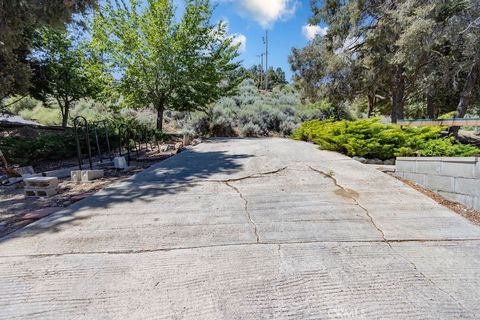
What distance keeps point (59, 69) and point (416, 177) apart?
43.2ft

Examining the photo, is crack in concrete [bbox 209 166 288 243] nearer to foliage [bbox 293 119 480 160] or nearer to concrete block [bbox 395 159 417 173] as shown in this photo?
foliage [bbox 293 119 480 160]

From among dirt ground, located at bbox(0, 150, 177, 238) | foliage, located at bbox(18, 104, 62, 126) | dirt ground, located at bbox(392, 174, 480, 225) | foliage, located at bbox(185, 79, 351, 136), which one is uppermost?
foliage, located at bbox(18, 104, 62, 126)

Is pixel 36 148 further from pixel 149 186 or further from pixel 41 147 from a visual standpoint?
pixel 149 186

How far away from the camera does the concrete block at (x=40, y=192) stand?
3814 millimetres

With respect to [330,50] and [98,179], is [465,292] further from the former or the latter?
[330,50]

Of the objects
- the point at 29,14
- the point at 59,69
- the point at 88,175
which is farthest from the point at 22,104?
the point at 88,175

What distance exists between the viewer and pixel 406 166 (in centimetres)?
425

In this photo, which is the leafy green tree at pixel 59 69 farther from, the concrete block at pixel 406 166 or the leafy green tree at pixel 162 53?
the concrete block at pixel 406 166

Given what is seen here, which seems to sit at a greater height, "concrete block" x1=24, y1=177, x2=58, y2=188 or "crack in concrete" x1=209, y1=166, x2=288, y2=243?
"concrete block" x1=24, y1=177, x2=58, y2=188

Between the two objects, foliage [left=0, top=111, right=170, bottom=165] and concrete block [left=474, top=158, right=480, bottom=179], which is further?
foliage [left=0, top=111, right=170, bottom=165]

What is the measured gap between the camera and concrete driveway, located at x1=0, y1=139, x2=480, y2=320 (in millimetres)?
1536

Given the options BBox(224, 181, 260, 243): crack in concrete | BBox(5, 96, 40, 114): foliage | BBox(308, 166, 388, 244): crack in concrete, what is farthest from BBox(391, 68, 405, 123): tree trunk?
BBox(5, 96, 40, 114): foliage

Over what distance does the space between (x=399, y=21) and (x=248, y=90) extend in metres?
11.5

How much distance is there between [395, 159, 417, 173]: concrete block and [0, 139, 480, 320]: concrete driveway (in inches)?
27.1
